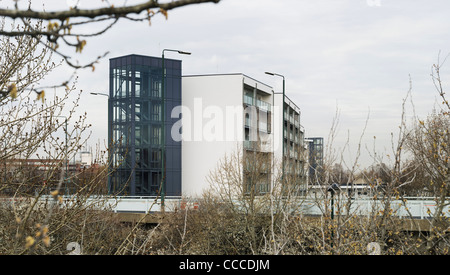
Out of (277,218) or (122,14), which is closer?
(122,14)

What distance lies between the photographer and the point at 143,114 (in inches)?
1789

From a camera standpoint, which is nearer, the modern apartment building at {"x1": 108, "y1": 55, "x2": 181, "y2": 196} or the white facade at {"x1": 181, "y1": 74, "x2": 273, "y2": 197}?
the modern apartment building at {"x1": 108, "y1": 55, "x2": 181, "y2": 196}

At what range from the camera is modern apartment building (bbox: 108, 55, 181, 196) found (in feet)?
148

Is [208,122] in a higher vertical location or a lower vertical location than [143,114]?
lower

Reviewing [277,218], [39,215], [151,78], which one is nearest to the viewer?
[39,215]

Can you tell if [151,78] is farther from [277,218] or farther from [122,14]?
[122,14]

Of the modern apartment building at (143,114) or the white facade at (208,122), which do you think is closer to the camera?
the modern apartment building at (143,114)

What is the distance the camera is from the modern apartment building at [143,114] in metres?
45.1

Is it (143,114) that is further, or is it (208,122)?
(208,122)
